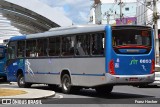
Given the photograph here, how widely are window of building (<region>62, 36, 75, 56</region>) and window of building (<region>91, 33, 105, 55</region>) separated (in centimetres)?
173

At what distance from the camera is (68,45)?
21.3m

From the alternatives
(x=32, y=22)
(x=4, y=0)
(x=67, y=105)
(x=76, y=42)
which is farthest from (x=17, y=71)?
(x=32, y=22)

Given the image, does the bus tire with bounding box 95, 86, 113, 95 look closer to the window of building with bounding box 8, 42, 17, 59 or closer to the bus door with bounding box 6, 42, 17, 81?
the bus door with bounding box 6, 42, 17, 81

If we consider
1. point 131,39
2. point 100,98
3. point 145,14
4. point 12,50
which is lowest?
point 100,98

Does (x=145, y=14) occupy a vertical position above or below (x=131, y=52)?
above

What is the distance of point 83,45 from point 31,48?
5.47 metres

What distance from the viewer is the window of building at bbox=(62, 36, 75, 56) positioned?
68.9 ft

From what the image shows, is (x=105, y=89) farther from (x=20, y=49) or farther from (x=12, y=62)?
(x=12, y=62)

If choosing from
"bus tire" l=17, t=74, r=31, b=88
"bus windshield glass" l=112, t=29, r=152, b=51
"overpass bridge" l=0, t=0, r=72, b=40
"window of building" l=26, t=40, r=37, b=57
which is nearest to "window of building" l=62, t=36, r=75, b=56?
"bus windshield glass" l=112, t=29, r=152, b=51

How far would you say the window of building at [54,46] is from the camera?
2217 centimetres

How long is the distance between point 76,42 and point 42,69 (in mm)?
3952

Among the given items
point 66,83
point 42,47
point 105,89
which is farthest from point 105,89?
point 42,47

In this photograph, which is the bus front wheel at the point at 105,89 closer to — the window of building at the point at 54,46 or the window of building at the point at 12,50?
the window of building at the point at 54,46

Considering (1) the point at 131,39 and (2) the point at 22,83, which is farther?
(2) the point at 22,83
